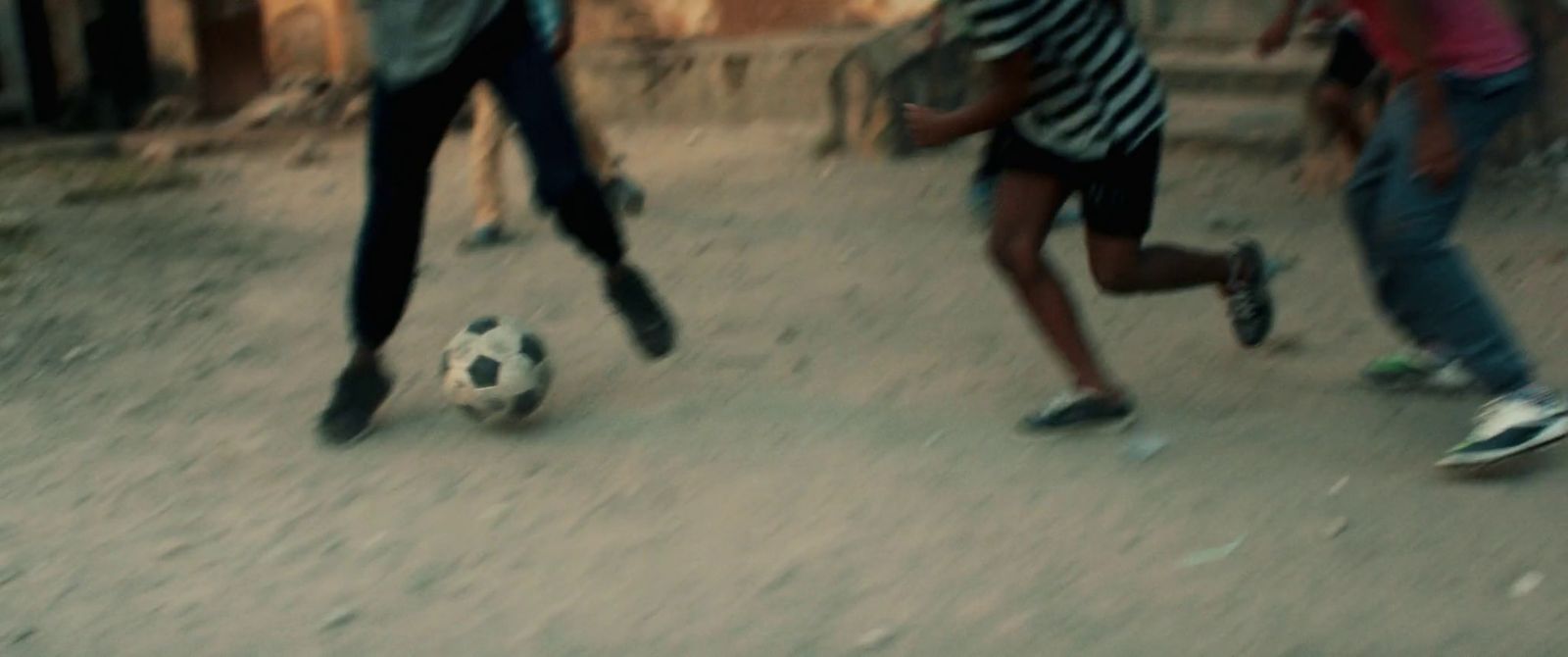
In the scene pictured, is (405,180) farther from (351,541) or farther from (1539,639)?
(1539,639)

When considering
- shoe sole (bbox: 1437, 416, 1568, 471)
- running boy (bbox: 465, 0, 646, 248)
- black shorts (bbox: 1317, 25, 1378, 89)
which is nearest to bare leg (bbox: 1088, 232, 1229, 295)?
shoe sole (bbox: 1437, 416, 1568, 471)

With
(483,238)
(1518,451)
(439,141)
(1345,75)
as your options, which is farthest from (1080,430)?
(483,238)

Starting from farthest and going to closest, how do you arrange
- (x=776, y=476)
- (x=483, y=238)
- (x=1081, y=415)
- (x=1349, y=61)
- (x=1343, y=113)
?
1. (x=483, y=238)
2. (x=1343, y=113)
3. (x=1349, y=61)
4. (x=1081, y=415)
5. (x=776, y=476)

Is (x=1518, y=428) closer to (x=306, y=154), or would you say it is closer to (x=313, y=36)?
(x=306, y=154)

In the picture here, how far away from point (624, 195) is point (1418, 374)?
3813 mm

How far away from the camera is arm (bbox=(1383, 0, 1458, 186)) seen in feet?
13.9

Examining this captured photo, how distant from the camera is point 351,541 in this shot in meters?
4.54

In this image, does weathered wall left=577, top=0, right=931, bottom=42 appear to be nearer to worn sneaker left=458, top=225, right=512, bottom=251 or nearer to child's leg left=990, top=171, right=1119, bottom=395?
worn sneaker left=458, top=225, right=512, bottom=251

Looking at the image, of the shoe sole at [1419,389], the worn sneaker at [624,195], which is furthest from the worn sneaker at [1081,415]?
the worn sneaker at [624,195]

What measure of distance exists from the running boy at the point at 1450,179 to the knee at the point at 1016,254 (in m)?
0.80

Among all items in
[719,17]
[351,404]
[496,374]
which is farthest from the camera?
[719,17]

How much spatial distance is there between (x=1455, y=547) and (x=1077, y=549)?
76cm

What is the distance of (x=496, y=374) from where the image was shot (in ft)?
16.8

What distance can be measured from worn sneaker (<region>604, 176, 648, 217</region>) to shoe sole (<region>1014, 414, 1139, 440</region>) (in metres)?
3.38
